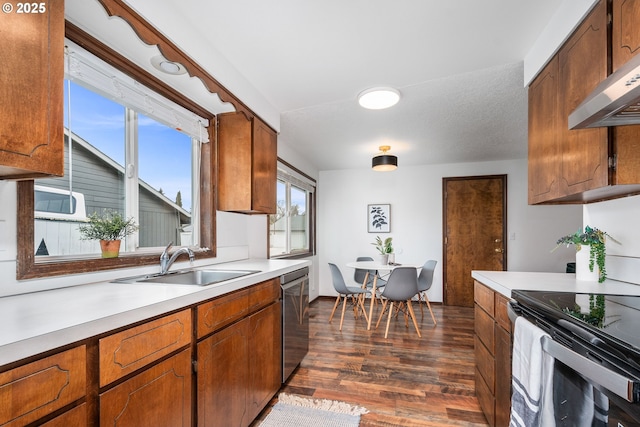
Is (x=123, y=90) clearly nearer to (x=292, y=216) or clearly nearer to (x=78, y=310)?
(x=78, y=310)

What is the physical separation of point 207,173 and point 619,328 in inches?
96.9

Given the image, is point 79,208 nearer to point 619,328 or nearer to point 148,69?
point 148,69

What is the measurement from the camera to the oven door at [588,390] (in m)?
0.68

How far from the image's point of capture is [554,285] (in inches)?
63.2

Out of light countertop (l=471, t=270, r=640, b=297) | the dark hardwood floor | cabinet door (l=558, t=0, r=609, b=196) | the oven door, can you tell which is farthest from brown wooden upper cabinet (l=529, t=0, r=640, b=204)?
the dark hardwood floor

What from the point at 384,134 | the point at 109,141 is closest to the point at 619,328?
the point at 109,141

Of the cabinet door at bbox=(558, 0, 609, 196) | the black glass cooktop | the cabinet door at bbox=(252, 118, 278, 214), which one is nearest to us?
the black glass cooktop

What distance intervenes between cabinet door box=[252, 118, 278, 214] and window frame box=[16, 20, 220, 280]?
12.5 inches

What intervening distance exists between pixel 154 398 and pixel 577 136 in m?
2.15

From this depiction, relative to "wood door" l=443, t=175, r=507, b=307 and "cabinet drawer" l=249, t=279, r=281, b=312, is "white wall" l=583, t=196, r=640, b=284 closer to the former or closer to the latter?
"cabinet drawer" l=249, t=279, r=281, b=312

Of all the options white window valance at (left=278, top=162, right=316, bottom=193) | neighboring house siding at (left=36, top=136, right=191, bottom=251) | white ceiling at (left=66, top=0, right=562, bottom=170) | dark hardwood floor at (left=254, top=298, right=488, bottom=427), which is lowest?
dark hardwood floor at (left=254, top=298, right=488, bottom=427)

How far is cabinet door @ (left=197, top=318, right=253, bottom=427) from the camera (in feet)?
4.46

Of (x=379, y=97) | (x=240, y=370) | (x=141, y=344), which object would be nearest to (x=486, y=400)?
(x=240, y=370)

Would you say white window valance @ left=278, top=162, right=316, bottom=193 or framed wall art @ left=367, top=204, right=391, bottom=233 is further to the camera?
framed wall art @ left=367, top=204, right=391, bottom=233
